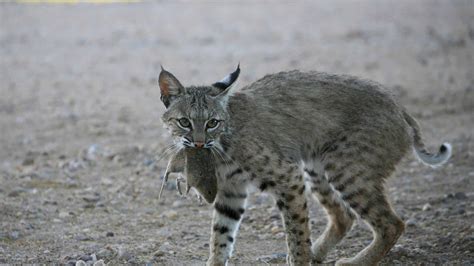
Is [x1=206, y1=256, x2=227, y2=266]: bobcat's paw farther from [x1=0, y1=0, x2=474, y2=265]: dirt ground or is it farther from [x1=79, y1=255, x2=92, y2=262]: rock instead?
[x1=79, y1=255, x2=92, y2=262]: rock

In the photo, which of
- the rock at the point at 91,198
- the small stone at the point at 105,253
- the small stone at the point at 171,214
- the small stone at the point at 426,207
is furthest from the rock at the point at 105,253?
the small stone at the point at 426,207

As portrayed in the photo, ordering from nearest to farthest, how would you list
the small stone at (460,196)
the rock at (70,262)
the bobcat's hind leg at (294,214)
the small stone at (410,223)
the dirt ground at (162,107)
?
1. the rock at (70,262)
2. the bobcat's hind leg at (294,214)
3. the dirt ground at (162,107)
4. the small stone at (410,223)
5. the small stone at (460,196)

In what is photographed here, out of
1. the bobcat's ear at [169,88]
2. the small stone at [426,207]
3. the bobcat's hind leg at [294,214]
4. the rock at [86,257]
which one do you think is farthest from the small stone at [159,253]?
the small stone at [426,207]

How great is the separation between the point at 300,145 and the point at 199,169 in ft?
3.29

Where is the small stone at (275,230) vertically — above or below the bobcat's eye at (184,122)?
below

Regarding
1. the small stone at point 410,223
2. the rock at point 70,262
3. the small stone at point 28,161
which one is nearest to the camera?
the rock at point 70,262

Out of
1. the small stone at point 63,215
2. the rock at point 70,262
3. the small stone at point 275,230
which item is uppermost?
the rock at point 70,262

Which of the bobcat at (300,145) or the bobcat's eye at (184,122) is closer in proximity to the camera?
the bobcat at (300,145)

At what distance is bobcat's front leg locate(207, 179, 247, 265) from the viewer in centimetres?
675

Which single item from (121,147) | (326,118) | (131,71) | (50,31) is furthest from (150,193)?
(50,31)

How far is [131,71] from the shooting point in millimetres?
15602

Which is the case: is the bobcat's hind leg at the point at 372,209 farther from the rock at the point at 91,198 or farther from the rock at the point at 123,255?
the rock at the point at 91,198

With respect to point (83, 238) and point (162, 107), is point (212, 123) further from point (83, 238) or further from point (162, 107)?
point (162, 107)

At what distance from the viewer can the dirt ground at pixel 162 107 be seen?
7316 mm
